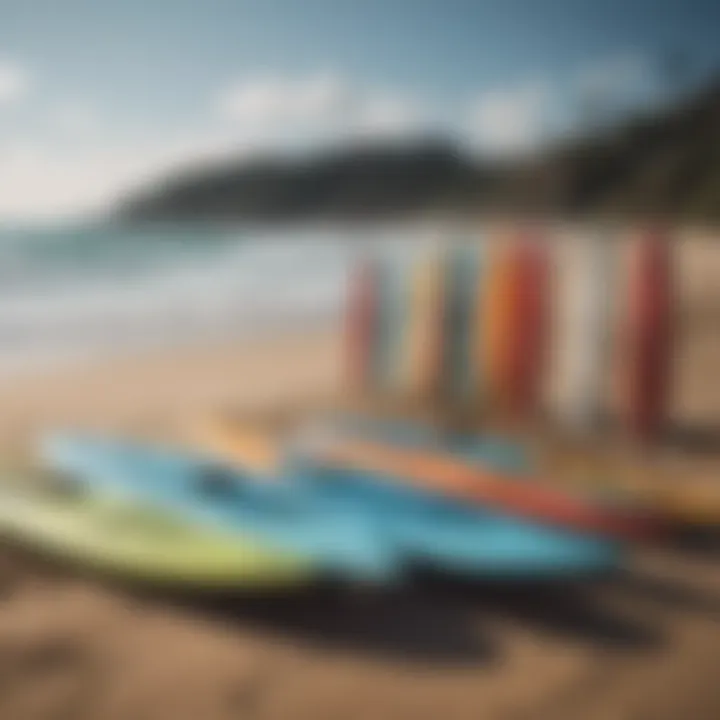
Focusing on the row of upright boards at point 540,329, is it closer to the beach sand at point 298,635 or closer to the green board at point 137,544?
the beach sand at point 298,635

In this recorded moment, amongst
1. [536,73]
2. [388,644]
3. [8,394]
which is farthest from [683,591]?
[8,394]

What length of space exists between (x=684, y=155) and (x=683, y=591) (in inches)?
21.8

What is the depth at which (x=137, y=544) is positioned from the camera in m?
1.12

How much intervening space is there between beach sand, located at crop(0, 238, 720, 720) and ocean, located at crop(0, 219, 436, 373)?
0.03 m

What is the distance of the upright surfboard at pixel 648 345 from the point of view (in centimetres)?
139

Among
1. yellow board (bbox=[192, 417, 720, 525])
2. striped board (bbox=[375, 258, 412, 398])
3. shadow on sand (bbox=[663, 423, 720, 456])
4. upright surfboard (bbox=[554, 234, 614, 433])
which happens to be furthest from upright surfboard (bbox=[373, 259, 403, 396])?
shadow on sand (bbox=[663, 423, 720, 456])

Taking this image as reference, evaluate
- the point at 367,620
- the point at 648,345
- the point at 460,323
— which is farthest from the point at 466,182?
the point at 367,620

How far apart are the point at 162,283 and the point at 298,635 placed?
1.37 feet

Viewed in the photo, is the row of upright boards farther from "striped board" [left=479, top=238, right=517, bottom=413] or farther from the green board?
the green board

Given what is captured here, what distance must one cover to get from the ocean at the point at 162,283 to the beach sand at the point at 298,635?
29 mm

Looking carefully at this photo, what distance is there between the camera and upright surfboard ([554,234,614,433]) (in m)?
1.41

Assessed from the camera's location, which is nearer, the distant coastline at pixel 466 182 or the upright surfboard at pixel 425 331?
the distant coastline at pixel 466 182

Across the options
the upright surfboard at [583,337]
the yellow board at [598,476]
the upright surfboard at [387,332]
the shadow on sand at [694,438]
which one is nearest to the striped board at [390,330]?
the upright surfboard at [387,332]

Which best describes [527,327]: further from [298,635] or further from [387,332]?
[298,635]
